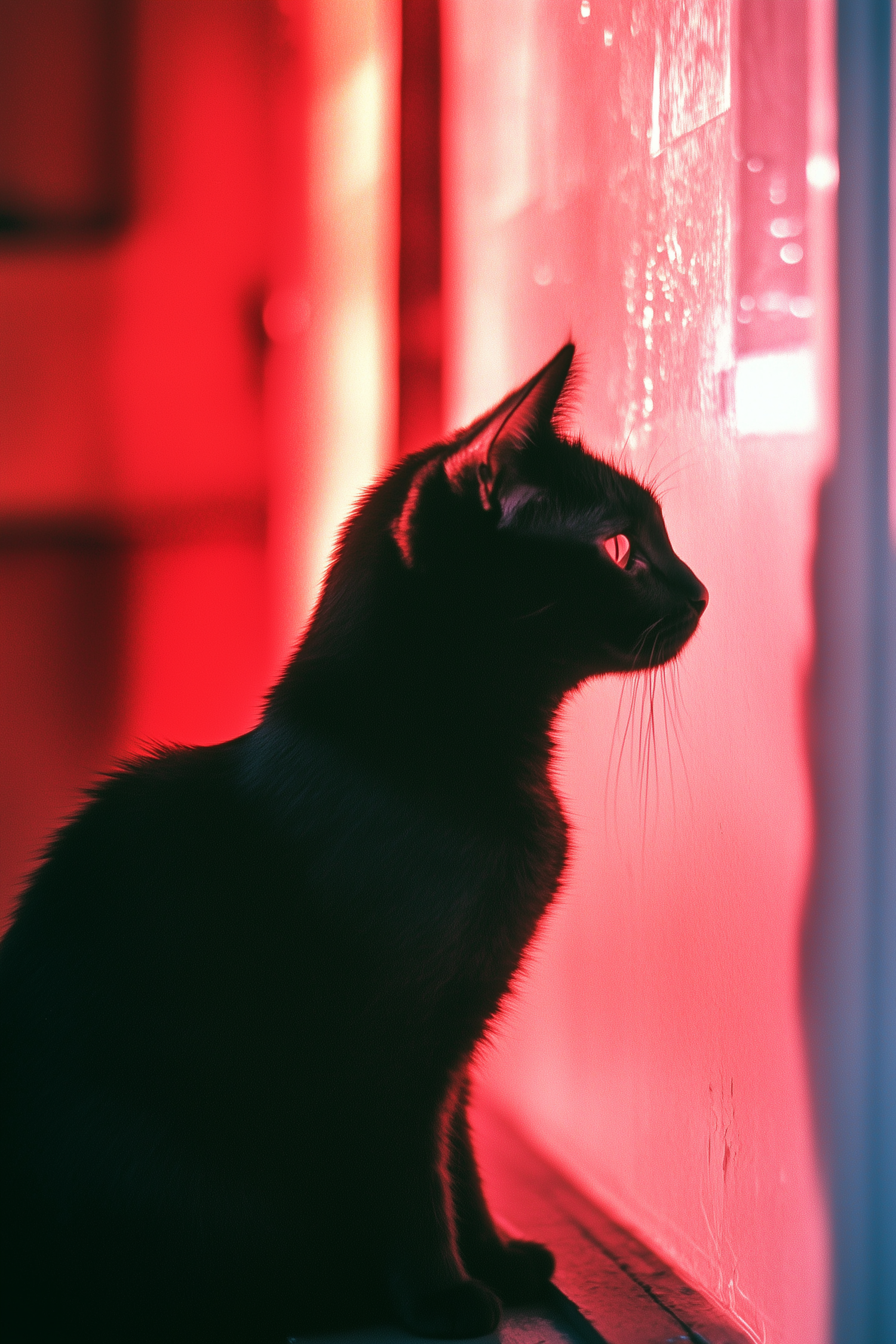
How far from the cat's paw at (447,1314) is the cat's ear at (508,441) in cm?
51

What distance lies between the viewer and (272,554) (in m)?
1.28

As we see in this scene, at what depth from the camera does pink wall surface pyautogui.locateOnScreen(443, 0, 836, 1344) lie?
2.21 feet

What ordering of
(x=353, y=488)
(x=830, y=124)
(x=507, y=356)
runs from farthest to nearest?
(x=353, y=488) < (x=507, y=356) < (x=830, y=124)

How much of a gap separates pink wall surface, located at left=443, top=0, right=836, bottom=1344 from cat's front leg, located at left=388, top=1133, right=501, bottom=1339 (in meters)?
0.14

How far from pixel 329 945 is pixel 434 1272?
233 millimetres

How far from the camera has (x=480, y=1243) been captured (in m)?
0.80

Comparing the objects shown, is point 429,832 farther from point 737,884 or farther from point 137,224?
point 137,224

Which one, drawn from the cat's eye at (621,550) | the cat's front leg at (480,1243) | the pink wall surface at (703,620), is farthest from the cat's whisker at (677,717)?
the cat's front leg at (480,1243)

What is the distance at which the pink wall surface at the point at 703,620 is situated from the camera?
0.67 meters

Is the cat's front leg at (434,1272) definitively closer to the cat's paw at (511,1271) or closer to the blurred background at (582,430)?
the cat's paw at (511,1271)

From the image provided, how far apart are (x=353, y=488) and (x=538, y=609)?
24.8 inches

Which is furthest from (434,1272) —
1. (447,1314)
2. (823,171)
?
(823,171)

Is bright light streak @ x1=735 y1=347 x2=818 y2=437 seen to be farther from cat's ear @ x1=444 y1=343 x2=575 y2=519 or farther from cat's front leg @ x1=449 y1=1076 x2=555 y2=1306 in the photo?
cat's front leg @ x1=449 y1=1076 x2=555 y2=1306

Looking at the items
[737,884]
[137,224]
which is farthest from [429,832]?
[137,224]
